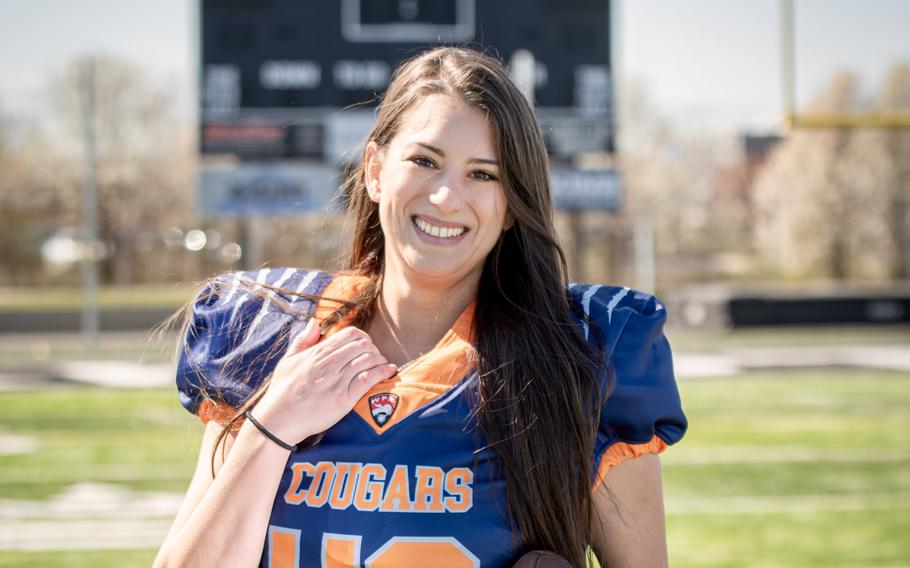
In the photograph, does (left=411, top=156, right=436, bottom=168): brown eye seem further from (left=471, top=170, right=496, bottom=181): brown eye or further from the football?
the football

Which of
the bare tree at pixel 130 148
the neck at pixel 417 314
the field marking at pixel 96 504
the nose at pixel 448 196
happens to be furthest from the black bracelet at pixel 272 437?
the bare tree at pixel 130 148

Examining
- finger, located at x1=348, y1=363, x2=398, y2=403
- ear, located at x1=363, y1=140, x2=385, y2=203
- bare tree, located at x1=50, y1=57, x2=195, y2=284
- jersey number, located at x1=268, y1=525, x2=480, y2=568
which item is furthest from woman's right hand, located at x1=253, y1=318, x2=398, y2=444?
bare tree, located at x1=50, y1=57, x2=195, y2=284

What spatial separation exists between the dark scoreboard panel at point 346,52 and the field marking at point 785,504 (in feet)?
21.7

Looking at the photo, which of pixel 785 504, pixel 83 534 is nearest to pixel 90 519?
pixel 83 534

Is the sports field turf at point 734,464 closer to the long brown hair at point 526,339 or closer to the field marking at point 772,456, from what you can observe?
the field marking at point 772,456

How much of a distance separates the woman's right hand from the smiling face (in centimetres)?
14

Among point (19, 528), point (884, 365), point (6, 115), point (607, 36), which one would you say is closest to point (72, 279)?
point (6, 115)

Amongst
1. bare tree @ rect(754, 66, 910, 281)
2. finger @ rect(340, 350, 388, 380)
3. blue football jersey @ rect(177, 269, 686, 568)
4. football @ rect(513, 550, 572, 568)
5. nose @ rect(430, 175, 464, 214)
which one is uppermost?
bare tree @ rect(754, 66, 910, 281)

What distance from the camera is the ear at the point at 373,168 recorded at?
148 centimetres

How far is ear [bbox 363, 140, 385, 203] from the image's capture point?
148cm

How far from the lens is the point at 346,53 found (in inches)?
416

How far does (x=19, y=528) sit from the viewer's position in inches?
158

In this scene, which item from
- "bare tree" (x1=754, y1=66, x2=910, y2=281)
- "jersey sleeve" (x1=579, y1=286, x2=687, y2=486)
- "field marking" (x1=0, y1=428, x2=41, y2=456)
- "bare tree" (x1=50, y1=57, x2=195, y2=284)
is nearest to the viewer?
"jersey sleeve" (x1=579, y1=286, x2=687, y2=486)

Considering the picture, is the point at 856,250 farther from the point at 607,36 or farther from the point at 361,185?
the point at 361,185
